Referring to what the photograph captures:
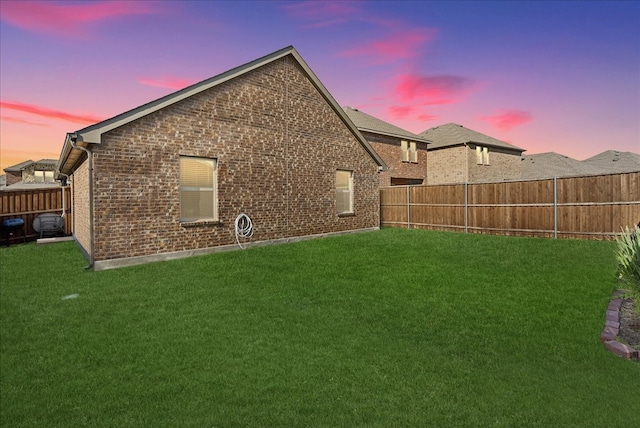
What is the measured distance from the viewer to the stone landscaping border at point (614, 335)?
15.8ft

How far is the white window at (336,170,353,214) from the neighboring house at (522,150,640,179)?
1275 inches

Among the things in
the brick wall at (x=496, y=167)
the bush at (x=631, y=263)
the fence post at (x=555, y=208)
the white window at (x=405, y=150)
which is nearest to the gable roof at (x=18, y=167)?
the white window at (x=405, y=150)

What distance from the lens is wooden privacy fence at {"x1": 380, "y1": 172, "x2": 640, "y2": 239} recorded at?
41.3ft

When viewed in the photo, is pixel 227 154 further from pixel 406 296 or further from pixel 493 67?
pixel 493 67

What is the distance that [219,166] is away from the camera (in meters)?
11.4

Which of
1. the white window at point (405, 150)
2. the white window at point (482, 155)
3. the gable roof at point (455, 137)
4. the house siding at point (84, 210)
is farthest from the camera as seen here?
the white window at point (482, 155)

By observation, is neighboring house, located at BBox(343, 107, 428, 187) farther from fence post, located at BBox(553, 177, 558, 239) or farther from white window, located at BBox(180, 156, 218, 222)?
white window, located at BBox(180, 156, 218, 222)

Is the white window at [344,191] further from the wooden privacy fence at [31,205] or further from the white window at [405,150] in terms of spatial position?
the white window at [405,150]

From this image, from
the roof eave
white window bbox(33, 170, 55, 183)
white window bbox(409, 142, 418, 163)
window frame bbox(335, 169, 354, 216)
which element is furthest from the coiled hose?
white window bbox(33, 170, 55, 183)

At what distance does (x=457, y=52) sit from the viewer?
1390 centimetres

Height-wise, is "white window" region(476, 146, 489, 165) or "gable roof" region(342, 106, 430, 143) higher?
"gable roof" region(342, 106, 430, 143)

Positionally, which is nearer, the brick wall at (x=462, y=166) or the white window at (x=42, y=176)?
the brick wall at (x=462, y=166)

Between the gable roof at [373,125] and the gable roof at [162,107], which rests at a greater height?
the gable roof at [373,125]

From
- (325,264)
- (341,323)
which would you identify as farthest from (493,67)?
(341,323)
